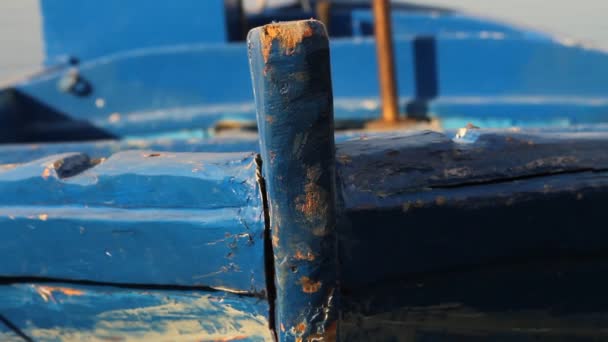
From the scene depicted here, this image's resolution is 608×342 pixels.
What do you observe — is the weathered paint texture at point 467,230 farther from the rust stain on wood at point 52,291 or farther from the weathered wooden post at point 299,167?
the rust stain on wood at point 52,291

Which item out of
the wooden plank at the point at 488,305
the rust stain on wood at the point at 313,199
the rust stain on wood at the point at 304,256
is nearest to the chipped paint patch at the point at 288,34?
the rust stain on wood at the point at 313,199

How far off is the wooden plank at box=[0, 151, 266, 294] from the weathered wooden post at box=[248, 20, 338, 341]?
0.08 m

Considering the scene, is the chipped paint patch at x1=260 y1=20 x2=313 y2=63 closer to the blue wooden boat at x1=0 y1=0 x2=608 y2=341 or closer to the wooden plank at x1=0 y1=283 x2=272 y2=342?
the blue wooden boat at x1=0 y1=0 x2=608 y2=341

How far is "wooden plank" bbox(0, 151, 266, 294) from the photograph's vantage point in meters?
0.94

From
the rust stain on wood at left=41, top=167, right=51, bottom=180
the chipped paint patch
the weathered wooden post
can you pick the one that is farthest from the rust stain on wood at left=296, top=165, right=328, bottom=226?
the rust stain on wood at left=41, top=167, right=51, bottom=180

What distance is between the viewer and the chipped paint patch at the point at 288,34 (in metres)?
0.76

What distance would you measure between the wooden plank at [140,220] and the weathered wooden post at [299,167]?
0.25 feet

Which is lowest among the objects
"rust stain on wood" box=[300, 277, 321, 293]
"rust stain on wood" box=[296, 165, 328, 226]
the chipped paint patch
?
"rust stain on wood" box=[300, 277, 321, 293]

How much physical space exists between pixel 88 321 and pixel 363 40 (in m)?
2.39

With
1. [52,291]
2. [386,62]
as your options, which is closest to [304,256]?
[52,291]

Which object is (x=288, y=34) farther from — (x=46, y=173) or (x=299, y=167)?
(x=46, y=173)

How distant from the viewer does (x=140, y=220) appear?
0.96m

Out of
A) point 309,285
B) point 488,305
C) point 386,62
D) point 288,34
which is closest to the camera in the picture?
point 288,34

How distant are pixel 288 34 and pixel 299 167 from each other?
0.54ft
